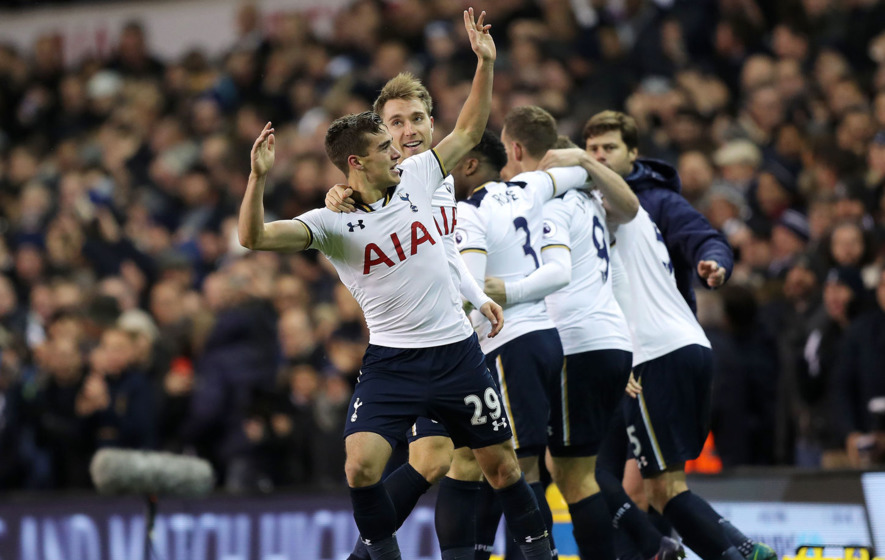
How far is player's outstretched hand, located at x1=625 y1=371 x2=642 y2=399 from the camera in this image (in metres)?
7.09

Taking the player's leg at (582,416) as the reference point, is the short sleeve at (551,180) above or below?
above

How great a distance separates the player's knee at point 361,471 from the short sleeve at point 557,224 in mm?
1630

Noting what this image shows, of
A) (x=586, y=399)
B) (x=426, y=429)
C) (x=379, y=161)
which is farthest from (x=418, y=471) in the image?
(x=379, y=161)

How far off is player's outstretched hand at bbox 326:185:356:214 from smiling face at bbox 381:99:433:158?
2.81 ft

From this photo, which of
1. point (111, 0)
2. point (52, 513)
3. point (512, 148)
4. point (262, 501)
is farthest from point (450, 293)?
point (111, 0)

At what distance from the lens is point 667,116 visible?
40.9 feet

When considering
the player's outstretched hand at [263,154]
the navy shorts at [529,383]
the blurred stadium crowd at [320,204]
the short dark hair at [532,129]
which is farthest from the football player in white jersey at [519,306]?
the blurred stadium crowd at [320,204]

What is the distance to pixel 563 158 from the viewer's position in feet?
22.8

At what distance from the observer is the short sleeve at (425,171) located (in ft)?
19.9

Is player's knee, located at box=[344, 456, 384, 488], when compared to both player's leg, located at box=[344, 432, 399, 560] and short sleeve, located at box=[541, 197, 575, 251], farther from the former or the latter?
short sleeve, located at box=[541, 197, 575, 251]

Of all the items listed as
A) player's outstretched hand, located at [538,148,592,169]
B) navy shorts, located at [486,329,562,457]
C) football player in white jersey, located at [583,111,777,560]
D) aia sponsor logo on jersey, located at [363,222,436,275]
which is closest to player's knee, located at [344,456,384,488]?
aia sponsor logo on jersey, located at [363,222,436,275]

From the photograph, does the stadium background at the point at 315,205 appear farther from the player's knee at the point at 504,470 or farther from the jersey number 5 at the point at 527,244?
the player's knee at the point at 504,470

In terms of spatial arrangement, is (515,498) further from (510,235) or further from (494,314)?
(510,235)

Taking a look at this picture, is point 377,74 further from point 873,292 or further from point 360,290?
point 360,290
